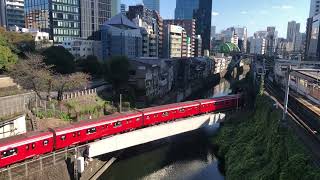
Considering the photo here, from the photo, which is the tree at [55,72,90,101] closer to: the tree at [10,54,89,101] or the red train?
the tree at [10,54,89,101]

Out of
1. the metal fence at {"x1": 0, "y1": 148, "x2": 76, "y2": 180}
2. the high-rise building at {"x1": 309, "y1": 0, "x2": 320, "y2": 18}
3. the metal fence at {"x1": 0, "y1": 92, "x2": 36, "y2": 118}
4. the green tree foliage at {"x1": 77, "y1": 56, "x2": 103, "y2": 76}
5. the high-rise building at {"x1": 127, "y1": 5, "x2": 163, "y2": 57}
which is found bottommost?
the metal fence at {"x1": 0, "y1": 148, "x2": 76, "y2": 180}

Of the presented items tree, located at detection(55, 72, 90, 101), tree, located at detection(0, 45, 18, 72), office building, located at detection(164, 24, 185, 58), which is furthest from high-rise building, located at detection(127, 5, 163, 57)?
tree, located at detection(0, 45, 18, 72)

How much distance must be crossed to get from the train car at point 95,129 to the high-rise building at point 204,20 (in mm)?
142700

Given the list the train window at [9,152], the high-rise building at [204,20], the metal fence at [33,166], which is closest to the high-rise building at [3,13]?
the metal fence at [33,166]

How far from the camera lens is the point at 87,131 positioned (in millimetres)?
28094

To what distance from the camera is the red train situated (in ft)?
74.5

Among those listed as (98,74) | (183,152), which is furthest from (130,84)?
(183,152)

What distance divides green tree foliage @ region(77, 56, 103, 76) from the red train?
896 inches

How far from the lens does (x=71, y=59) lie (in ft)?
161

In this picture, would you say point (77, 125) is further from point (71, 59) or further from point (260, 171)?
point (71, 59)

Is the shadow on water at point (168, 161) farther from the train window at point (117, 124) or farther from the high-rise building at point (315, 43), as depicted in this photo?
the high-rise building at point (315, 43)

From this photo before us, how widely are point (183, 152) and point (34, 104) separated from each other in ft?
57.6

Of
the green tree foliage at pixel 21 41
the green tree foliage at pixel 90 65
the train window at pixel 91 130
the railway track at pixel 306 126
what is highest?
the green tree foliage at pixel 21 41

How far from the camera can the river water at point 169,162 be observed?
29656mm
